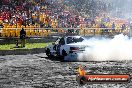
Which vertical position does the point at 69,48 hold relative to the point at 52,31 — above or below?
above

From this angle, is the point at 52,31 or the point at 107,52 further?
the point at 52,31

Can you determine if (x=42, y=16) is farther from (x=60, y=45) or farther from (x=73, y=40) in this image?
(x=60, y=45)

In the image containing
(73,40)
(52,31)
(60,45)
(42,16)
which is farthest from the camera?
(42,16)

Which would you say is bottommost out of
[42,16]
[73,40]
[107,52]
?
[107,52]

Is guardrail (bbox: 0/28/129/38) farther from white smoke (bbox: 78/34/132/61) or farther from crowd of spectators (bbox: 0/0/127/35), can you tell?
white smoke (bbox: 78/34/132/61)

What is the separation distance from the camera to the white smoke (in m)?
21.9

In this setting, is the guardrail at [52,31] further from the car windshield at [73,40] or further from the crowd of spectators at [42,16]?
the car windshield at [73,40]

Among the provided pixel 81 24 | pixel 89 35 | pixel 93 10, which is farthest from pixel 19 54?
pixel 93 10

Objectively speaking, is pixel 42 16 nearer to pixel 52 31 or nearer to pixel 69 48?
pixel 52 31

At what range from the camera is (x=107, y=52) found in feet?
75.2

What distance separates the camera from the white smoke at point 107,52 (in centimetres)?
2188

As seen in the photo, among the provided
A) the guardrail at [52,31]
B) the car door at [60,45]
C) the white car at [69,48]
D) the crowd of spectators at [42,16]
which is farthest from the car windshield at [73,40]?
the crowd of spectators at [42,16]

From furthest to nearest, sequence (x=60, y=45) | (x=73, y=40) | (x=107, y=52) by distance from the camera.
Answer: (x=107, y=52), (x=73, y=40), (x=60, y=45)

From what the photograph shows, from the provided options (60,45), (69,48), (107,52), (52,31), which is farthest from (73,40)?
(52,31)
